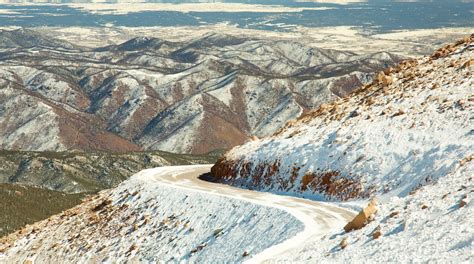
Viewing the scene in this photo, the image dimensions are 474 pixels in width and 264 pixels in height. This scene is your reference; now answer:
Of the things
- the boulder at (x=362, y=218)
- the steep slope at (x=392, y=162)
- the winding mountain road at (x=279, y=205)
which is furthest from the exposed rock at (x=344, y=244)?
the winding mountain road at (x=279, y=205)

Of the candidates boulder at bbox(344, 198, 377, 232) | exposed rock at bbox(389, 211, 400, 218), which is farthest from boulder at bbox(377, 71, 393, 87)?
exposed rock at bbox(389, 211, 400, 218)

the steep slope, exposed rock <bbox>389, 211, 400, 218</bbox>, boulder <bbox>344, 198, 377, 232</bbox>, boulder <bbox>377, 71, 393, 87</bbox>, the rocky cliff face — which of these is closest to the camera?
the steep slope

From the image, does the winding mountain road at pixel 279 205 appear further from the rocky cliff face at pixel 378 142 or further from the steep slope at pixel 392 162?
the rocky cliff face at pixel 378 142

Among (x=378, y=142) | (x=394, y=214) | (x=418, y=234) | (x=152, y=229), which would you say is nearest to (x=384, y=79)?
(x=378, y=142)

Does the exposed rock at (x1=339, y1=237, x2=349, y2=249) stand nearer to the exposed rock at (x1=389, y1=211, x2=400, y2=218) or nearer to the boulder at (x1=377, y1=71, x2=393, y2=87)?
the exposed rock at (x1=389, y1=211, x2=400, y2=218)

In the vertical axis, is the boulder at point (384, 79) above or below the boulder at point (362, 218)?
above

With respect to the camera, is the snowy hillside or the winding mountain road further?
the snowy hillside

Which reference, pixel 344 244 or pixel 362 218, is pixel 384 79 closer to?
pixel 362 218
